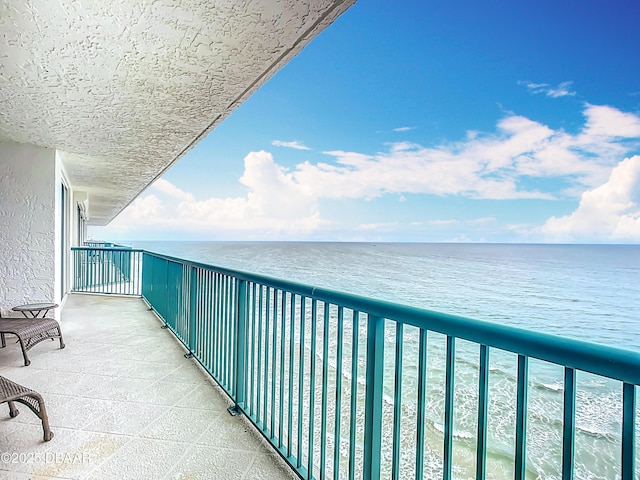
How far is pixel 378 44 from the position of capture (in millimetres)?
16875

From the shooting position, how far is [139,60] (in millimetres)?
2236

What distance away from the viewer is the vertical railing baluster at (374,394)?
1.26m

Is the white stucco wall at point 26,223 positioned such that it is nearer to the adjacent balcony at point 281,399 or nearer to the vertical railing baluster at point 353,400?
the adjacent balcony at point 281,399

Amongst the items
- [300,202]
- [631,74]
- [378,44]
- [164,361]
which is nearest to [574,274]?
[631,74]

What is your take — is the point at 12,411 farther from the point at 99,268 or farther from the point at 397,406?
the point at 99,268

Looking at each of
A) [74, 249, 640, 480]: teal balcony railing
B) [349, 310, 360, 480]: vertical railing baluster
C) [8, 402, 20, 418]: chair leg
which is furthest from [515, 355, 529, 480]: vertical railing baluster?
[8, 402, 20, 418]: chair leg

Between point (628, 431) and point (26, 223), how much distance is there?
17.6 ft

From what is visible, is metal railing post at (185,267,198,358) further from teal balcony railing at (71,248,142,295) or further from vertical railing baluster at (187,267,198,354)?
teal balcony railing at (71,248,142,295)

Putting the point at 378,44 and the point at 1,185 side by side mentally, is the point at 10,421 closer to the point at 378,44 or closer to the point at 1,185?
the point at 1,185

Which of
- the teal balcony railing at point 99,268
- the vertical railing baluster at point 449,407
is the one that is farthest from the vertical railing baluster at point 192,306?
the teal balcony railing at point 99,268

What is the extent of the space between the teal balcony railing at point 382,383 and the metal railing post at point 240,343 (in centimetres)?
1

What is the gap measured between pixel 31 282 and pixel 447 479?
497 centimetres

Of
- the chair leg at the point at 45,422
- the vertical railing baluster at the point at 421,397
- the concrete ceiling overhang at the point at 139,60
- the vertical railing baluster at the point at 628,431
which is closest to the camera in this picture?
the vertical railing baluster at the point at 628,431

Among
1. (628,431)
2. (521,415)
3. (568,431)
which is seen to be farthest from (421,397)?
(628,431)
